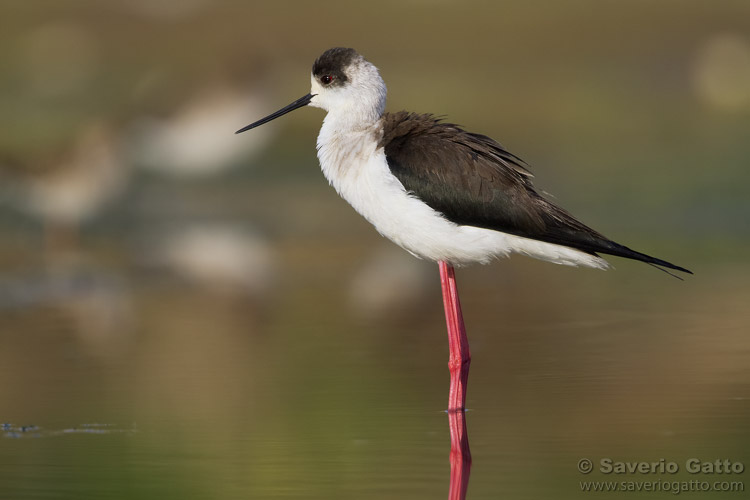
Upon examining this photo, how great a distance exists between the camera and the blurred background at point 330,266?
4.81 m

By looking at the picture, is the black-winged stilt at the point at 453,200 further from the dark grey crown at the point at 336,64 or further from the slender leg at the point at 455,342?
the dark grey crown at the point at 336,64

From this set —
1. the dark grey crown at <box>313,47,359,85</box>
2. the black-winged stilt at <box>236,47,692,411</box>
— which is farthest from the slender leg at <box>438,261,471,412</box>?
the dark grey crown at <box>313,47,359,85</box>

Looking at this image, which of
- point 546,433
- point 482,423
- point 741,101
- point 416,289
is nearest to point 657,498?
point 546,433

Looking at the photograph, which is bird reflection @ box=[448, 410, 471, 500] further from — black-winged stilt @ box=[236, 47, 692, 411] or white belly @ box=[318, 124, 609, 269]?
white belly @ box=[318, 124, 609, 269]

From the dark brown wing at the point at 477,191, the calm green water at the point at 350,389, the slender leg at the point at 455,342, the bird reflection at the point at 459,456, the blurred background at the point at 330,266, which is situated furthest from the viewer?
the dark brown wing at the point at 477,191

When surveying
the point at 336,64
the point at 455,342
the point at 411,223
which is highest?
the point at 336,64

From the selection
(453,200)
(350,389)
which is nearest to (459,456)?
(350,389)

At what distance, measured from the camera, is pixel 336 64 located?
672 cm

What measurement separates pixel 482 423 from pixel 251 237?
23.9ft

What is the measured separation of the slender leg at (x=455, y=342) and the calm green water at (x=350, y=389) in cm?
9

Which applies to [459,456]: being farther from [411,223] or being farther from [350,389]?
[411,223]

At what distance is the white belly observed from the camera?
6023 mm

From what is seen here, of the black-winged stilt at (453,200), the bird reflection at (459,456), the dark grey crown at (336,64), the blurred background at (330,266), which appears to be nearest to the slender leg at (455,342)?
the black-winged stilt at (453,200)

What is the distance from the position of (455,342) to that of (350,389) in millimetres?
705
